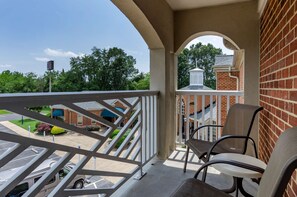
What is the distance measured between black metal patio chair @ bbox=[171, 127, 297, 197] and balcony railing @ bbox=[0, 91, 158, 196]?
2.58ft

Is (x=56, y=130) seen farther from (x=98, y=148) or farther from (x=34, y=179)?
(x=98, y=148)

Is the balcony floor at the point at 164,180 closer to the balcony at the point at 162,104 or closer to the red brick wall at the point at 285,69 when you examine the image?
the balcony at the point at 162,104

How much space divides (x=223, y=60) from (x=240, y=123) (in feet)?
18.8

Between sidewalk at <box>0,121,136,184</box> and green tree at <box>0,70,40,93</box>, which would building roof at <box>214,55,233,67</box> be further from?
green tree at <box>0,70,40,93</box>

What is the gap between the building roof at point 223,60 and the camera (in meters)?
7.36

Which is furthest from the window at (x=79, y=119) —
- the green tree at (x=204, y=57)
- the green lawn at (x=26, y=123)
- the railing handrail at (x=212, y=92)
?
the green tree at (x=204, y=57)

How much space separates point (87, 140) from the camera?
1.79 metres

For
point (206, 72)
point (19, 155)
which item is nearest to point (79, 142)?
point (19, 155)

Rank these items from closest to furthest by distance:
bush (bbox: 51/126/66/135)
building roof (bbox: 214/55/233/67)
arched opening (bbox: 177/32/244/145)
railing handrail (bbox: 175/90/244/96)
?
bush (bbox: 51/126/66/135) → railing handrail (bbox: 175/90/244/96) → arched opening (bbox: 177/32/244/145) → building roof (bbox: 214/55/233/67)

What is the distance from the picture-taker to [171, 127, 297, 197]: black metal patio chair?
708 millimetres

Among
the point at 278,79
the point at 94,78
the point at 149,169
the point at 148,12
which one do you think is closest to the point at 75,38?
the point at 94,78

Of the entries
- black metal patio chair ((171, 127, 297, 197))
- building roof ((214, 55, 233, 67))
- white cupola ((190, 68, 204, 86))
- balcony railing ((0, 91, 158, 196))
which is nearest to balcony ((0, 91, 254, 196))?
balcony railing ((0, 91, 158, 196))

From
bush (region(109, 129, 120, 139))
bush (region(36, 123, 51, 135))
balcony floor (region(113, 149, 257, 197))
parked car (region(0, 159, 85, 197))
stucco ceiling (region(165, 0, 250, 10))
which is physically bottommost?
balcony floor (region(113, 149, 257, 197))

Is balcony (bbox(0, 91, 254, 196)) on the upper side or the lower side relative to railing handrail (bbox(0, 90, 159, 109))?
lower
